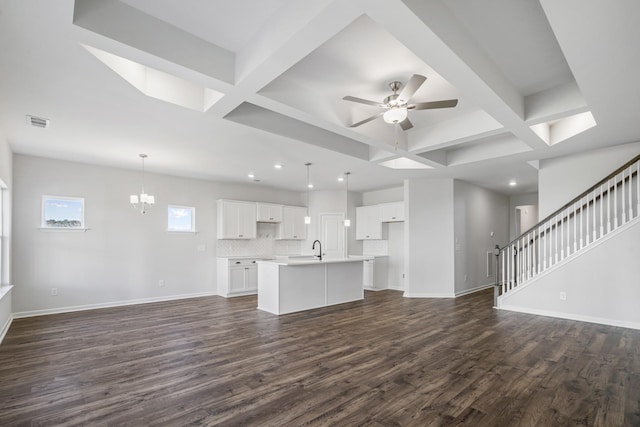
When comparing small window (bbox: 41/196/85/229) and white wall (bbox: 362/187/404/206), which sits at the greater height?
white wall (bbox: 362/187/404/206)

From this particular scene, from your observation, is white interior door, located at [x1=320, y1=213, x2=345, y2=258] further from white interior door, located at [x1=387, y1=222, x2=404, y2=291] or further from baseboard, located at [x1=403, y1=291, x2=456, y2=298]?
baseboard, located at [x1=403, y1=291, x2=456, y2=298]

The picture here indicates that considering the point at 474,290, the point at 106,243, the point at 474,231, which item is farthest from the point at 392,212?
the point at 106,243

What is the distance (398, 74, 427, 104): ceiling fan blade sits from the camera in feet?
8.69

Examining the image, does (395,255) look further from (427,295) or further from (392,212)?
(427,295)

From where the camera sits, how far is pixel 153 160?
228 inches

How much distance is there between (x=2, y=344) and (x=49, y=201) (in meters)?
2.69

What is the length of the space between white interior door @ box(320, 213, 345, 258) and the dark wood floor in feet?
12.5

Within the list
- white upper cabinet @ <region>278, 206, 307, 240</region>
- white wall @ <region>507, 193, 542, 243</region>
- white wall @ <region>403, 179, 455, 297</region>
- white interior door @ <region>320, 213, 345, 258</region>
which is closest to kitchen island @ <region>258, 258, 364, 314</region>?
white wall @ <region>403, 179, 455, 297</region>

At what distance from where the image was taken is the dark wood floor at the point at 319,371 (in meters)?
2.38

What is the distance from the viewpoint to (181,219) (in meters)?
7.34

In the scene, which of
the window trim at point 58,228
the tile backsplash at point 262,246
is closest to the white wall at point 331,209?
the tile backsplash at point 262,246

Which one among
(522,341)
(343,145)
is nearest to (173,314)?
(343,145)

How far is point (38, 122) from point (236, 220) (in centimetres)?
438

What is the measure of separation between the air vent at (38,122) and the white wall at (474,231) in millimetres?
7305
